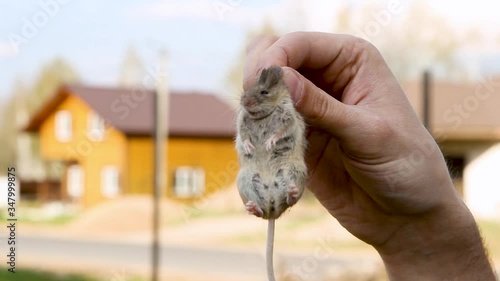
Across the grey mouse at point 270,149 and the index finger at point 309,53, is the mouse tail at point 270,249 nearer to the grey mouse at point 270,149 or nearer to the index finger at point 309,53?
the grey mouse at point 270,149

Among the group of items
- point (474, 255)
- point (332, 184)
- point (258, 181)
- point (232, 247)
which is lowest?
point (232, 247)

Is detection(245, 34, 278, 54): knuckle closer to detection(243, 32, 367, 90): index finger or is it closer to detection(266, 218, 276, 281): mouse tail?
detection(243, 32, 367, 90): index finger

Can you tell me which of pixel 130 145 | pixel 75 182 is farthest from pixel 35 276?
pixel 75 182

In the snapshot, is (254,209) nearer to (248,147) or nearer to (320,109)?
(248,147)

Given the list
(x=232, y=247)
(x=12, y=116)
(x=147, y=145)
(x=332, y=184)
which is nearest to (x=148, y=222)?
(x=232, y=247)

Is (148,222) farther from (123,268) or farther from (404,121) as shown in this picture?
(404,121)

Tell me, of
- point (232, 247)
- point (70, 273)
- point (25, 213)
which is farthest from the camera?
point (25, 213)

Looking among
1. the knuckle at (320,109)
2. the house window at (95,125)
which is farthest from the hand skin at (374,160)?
the house window at (95,125)
